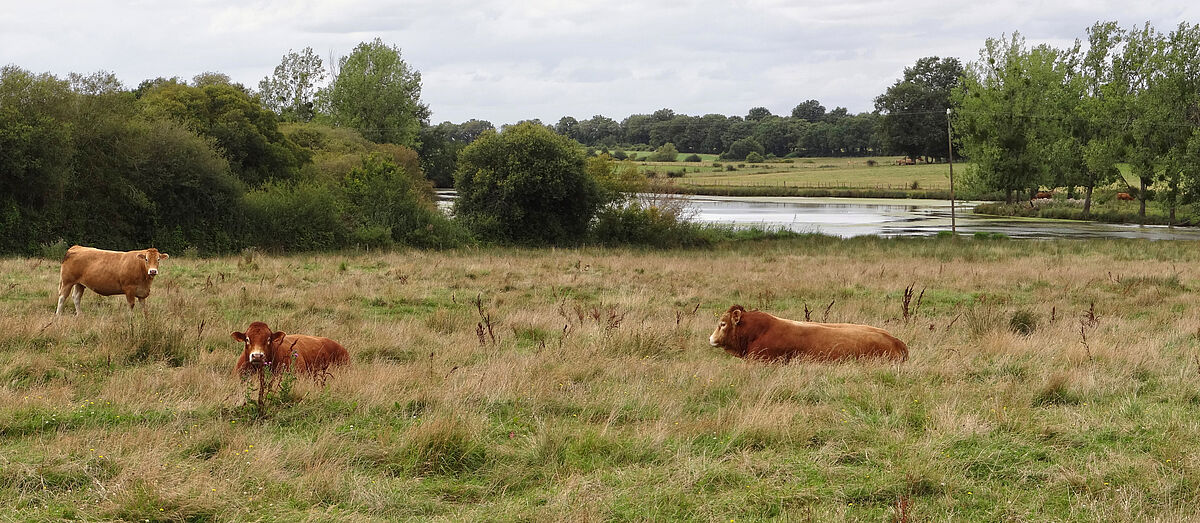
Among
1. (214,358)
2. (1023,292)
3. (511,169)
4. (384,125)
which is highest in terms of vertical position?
(384,125)

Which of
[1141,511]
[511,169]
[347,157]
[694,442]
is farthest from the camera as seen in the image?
[347,157]

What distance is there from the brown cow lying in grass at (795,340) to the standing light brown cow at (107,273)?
28.4 ft

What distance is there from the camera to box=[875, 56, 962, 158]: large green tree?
124 metres

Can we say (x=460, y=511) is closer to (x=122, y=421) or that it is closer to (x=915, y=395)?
(x=122, y=421)

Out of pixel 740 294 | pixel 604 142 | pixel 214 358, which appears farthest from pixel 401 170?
pixel 604 142

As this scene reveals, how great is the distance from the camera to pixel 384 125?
74438 mm

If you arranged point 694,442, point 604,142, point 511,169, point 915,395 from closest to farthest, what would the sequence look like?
point 694,442 → point 915,395 → point 511,169 → point 604,142

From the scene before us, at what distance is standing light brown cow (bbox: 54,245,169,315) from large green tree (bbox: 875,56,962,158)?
120 metres

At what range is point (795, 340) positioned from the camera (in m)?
10.2

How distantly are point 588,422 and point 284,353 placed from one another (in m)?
3.52

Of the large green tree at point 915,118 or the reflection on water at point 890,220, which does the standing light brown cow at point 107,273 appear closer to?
the reflection on water at point 890,220

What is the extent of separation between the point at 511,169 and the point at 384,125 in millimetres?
40434

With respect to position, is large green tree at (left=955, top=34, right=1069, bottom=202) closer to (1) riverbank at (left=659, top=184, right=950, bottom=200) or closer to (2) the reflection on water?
(2) the reflection on water

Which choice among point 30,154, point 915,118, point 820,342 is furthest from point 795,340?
point 915,118
